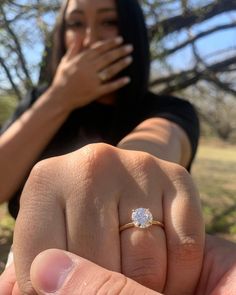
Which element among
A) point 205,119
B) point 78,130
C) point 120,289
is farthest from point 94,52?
point 205,119

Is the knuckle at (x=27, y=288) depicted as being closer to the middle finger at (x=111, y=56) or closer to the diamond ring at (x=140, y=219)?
the diamond ring at (x=140, y=219)

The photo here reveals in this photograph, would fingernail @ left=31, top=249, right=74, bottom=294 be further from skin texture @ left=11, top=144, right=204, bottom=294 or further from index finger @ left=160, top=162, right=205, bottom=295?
index finger @ left=160, top=162, right=205, bottom=295

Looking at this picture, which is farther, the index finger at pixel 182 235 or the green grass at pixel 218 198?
the green grass at pixel 218 198

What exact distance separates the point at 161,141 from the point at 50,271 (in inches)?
18.8

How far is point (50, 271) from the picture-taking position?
511mm

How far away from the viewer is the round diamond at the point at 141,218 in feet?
1.86

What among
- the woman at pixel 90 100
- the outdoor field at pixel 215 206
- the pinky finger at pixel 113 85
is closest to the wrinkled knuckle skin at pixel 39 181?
the woman at pixel 90 100

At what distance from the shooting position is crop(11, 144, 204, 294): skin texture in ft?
1.77

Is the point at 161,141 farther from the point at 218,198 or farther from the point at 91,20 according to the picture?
the point at 218,198

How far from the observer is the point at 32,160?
1.23 meters

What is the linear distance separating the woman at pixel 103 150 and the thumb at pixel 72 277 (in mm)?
21

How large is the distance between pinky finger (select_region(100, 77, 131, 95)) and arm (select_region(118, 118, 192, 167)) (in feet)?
0.70

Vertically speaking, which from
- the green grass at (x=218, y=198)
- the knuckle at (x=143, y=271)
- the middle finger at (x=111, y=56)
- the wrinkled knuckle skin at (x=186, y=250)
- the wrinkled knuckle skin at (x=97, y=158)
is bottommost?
the green grass at (x=218, y=198)

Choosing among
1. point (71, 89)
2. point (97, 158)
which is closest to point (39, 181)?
point (97, 158)
